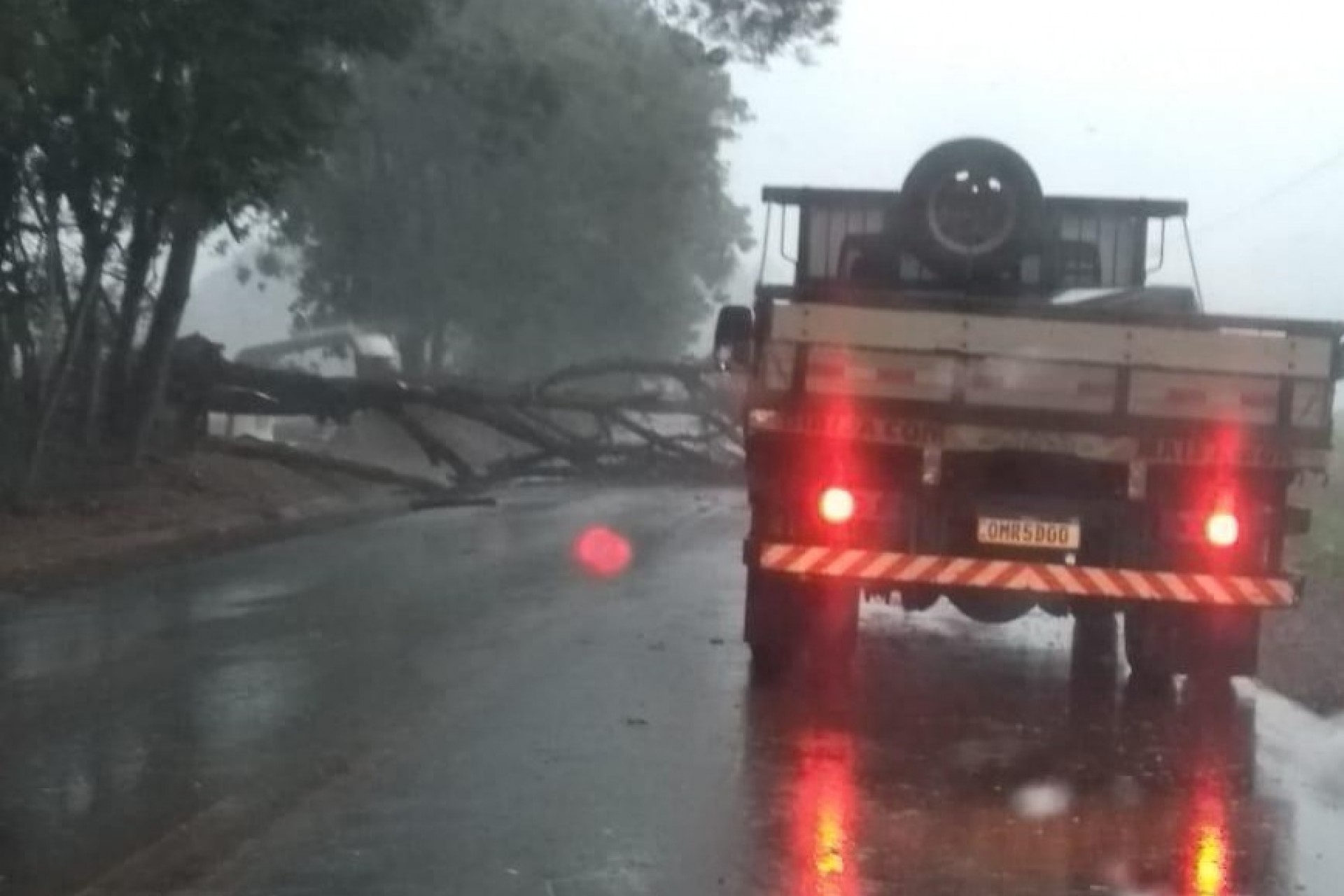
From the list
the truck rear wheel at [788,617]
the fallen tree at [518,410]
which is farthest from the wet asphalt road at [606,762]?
the fallen tree at [518,410]

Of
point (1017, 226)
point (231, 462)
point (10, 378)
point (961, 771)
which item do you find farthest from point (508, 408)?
point (961, 771)

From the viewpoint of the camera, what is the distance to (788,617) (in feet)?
43.7

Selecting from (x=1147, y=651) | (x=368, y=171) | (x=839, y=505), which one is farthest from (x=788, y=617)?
(x=368, y=171)

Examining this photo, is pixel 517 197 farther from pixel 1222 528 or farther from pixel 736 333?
pixel 1222 528

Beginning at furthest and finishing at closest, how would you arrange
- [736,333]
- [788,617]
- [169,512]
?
[169,512]
[736,333]
[788,617]

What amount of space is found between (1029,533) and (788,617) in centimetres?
169

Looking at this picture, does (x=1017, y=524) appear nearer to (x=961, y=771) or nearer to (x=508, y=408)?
(x=961, y=771)

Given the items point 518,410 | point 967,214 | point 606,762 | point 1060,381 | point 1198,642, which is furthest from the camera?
point 518,410

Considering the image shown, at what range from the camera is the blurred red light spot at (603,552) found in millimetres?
20953

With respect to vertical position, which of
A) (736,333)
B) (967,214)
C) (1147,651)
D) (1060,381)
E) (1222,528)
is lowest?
(1147,651)

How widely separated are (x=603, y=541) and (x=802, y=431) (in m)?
12.8

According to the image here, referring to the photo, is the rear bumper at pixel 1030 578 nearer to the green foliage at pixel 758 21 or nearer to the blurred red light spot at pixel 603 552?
the blurred red light spot at pixel 603 552

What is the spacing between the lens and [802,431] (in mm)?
12219

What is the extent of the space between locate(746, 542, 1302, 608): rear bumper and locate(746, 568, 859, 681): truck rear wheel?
74 centimetres
